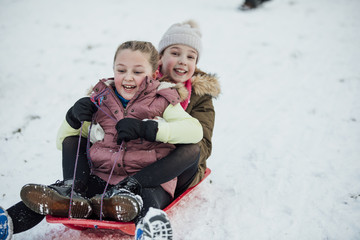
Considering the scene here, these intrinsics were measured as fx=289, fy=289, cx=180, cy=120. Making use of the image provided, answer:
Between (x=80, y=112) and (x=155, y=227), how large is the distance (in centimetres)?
96

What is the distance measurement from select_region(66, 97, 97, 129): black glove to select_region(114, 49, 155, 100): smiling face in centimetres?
24

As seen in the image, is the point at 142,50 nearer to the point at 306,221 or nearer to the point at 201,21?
the point at 306,221

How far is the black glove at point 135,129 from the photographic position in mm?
1795

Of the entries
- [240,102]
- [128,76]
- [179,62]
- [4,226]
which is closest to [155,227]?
[4,226]

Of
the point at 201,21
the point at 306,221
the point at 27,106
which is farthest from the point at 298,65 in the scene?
the point at 27,106

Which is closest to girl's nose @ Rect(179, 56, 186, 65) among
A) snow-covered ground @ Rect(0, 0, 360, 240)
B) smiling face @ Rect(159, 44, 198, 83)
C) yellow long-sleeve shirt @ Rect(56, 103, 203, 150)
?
smiling face @ Rect(159, 44, 198, 83)

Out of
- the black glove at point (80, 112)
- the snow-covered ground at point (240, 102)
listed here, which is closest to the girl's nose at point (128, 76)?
the black glove at point (80, 112)

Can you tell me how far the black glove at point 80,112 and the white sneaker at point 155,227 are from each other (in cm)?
85

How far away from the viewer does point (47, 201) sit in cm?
160

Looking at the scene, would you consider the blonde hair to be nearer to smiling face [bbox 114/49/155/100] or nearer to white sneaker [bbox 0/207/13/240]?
smiling face [bbox 114/49/155/100]

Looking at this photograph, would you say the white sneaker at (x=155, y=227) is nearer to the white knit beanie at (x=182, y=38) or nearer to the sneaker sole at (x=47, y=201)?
the sneaker sole at (x=47, y=201)

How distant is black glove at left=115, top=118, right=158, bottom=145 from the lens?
179 cm

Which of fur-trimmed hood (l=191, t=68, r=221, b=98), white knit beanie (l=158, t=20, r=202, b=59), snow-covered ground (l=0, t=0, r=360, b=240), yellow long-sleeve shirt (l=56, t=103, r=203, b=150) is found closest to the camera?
yellow long-sleeve shirt (l=56, t=103, r=203, b=150)

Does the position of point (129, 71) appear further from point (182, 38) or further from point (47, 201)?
point (47, 201)
